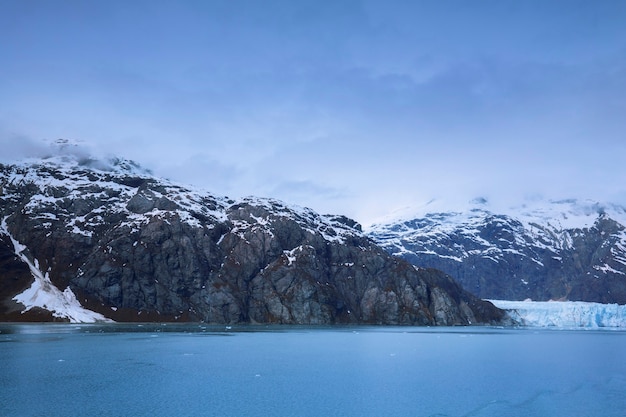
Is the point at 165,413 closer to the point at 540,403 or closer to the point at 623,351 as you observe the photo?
the point at 540,403

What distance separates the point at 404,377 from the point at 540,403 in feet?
58.2

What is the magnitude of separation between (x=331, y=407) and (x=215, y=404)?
33.4 feet

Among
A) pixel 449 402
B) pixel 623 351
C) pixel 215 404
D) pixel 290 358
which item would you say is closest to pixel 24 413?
pixel 215 404

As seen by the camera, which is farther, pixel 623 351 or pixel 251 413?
pixel 623 351

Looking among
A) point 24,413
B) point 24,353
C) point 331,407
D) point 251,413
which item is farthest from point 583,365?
point 24,353

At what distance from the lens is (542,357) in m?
91.6

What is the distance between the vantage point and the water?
46.5m

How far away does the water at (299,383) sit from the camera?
46531 millimetres

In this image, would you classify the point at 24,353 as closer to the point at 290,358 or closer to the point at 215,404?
the point at 290,358

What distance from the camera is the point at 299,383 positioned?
59406mm

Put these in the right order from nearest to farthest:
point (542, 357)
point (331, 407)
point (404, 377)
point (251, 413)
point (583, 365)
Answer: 1. point (251, 413)
2. point (331, 407)
3. point (404, 377)
4. point (583, 365)
5. point (542, 357)

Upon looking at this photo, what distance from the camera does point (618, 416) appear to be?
44719mm

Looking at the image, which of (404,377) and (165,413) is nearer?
(165,413)

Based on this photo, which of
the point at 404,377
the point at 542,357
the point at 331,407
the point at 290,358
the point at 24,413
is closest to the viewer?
the point at 24,413
